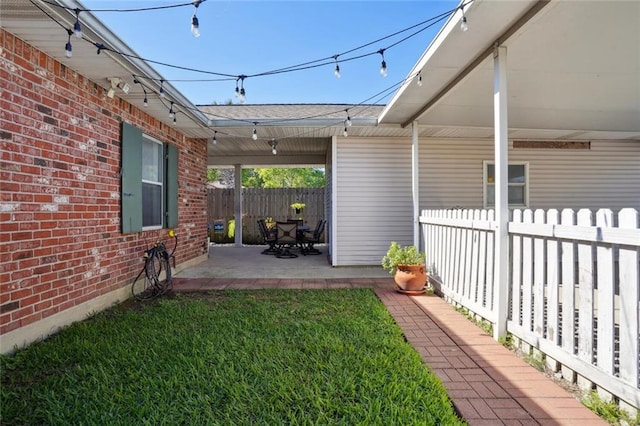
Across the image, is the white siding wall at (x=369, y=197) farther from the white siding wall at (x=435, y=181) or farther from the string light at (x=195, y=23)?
the string light at (x=195, y=23)

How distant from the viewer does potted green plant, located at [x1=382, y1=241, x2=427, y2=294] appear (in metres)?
4.56

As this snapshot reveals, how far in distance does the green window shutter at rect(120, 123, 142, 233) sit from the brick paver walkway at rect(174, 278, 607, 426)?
10.9 ft

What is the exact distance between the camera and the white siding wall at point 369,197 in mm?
6441

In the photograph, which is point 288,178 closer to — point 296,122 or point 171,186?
point 296,122

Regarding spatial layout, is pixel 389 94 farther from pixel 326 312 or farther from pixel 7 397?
pixel 7 397

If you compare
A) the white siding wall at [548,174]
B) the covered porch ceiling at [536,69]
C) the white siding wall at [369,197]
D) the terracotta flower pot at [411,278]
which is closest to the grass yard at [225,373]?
the terracotta flower pot at [411,278]

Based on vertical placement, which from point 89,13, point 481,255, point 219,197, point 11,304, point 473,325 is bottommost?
point 473,325

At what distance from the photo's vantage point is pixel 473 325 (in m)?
3.39

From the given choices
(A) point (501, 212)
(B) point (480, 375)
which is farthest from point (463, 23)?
(B) point (480, 375)

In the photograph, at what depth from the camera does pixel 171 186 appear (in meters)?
5.56

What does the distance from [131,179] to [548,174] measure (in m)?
7.34

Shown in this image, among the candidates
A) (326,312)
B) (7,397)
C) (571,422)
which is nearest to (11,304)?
(7,397)

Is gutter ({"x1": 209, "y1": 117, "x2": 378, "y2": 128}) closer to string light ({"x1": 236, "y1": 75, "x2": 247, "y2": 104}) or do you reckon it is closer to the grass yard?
string light ({"x1": 236, "y1": 75, "x2": 247, "y2": 104})

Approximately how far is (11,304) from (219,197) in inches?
Result: 378
